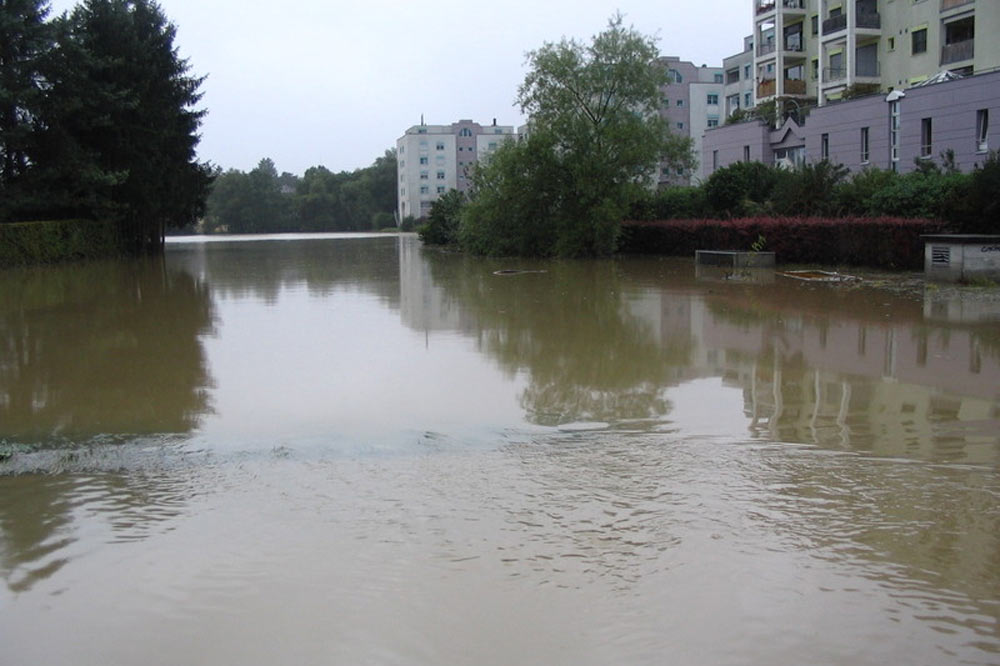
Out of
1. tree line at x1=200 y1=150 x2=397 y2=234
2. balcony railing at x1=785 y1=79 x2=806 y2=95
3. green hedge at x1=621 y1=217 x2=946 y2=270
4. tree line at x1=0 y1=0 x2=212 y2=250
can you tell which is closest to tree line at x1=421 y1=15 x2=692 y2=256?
green hedge at x1=621 y1=217 x2=946 y2=270

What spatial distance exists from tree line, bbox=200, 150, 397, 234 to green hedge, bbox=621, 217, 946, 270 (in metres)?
109

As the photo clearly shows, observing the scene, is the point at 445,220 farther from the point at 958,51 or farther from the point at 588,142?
the point at 958,51

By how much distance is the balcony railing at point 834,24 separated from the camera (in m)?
50.4

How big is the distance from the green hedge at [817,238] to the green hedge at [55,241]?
24570 mm

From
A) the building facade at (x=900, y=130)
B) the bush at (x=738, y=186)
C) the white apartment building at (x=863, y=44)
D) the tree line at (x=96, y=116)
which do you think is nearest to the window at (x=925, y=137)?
the building facade at (x=900, y=130)

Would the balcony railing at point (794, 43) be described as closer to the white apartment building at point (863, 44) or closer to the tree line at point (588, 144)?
the white apartment building at point (863, 44)

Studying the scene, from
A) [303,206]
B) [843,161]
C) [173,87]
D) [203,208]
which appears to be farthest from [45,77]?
[303,206]

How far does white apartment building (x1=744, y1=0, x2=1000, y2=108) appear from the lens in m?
41.9

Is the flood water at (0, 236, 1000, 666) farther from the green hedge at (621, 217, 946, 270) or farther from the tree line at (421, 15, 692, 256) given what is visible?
the tree line at (421, 15, 692, 256)

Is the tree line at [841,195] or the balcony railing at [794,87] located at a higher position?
the balcony railing at [794,87]

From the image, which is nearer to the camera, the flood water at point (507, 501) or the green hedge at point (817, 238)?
the flood water at point (507, 501)

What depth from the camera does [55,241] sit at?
38.0 meters

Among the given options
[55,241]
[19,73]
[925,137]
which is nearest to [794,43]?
[925,137]

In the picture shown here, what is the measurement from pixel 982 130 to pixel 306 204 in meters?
121
